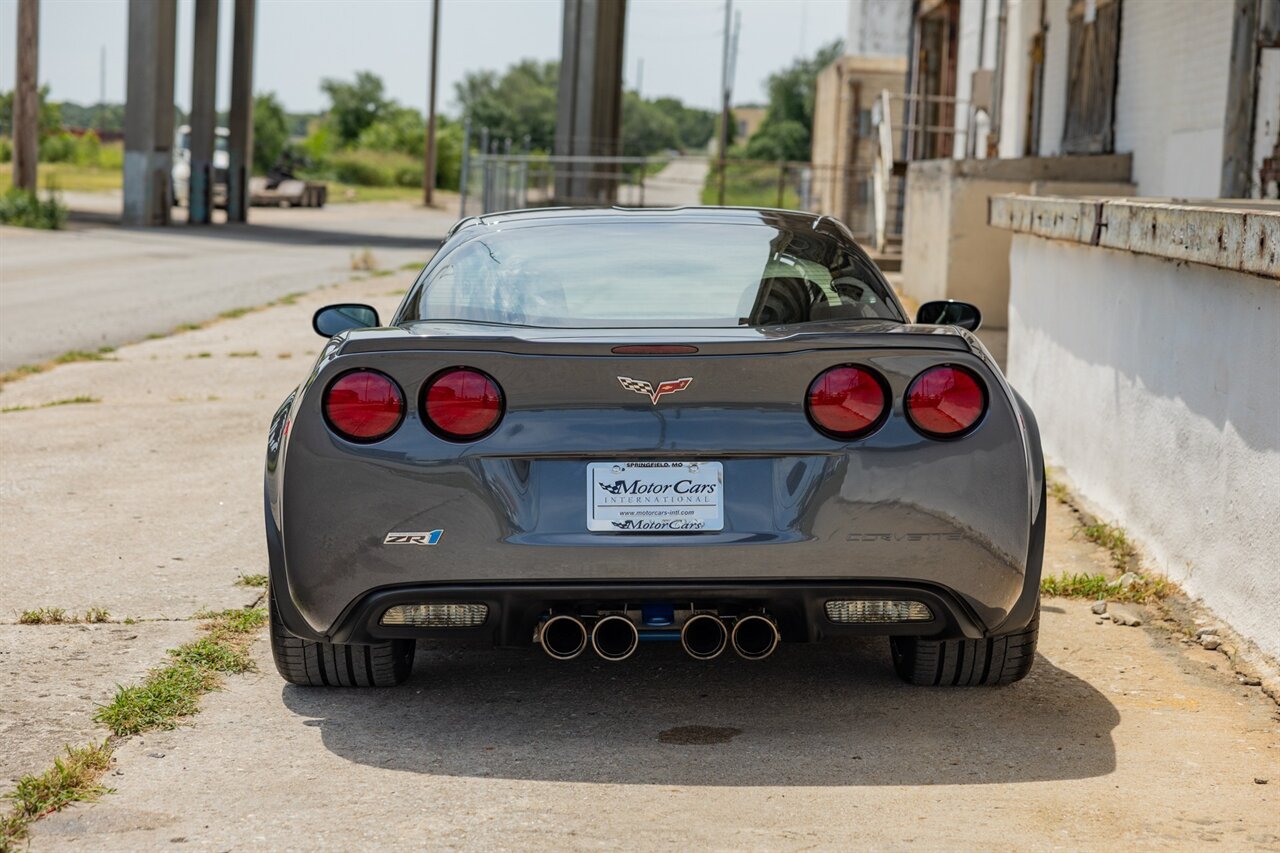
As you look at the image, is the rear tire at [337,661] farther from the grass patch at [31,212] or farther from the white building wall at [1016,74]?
the grass patch at [31,212]

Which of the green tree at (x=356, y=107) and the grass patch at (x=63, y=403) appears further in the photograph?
the green tree at (x=356, y=107)

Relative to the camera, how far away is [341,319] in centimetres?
543

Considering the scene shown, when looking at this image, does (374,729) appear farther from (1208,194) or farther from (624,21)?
(624,21)

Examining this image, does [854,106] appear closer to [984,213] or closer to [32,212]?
[32,212]

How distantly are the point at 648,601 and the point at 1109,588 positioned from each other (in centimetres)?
256

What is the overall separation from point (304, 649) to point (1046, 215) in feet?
17.9

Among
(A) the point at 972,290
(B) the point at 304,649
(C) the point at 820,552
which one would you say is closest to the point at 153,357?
(A) the point at 972,290

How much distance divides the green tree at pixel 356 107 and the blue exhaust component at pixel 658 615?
100.0 m

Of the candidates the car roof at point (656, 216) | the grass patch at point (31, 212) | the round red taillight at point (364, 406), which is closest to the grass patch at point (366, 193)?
the grass patch at point (31, 212)

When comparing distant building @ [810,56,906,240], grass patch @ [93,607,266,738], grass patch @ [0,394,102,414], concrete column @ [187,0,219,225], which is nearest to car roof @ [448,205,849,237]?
grass patch @ [93,607,266,738]

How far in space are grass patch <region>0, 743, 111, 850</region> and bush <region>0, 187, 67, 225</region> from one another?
32.3 m

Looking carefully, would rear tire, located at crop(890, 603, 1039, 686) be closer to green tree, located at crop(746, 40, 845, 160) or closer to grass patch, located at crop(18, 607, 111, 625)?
grass patch, located at crop(18, 607, 111, 625)

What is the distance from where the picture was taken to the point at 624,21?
40750mm

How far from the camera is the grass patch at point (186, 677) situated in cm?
445
